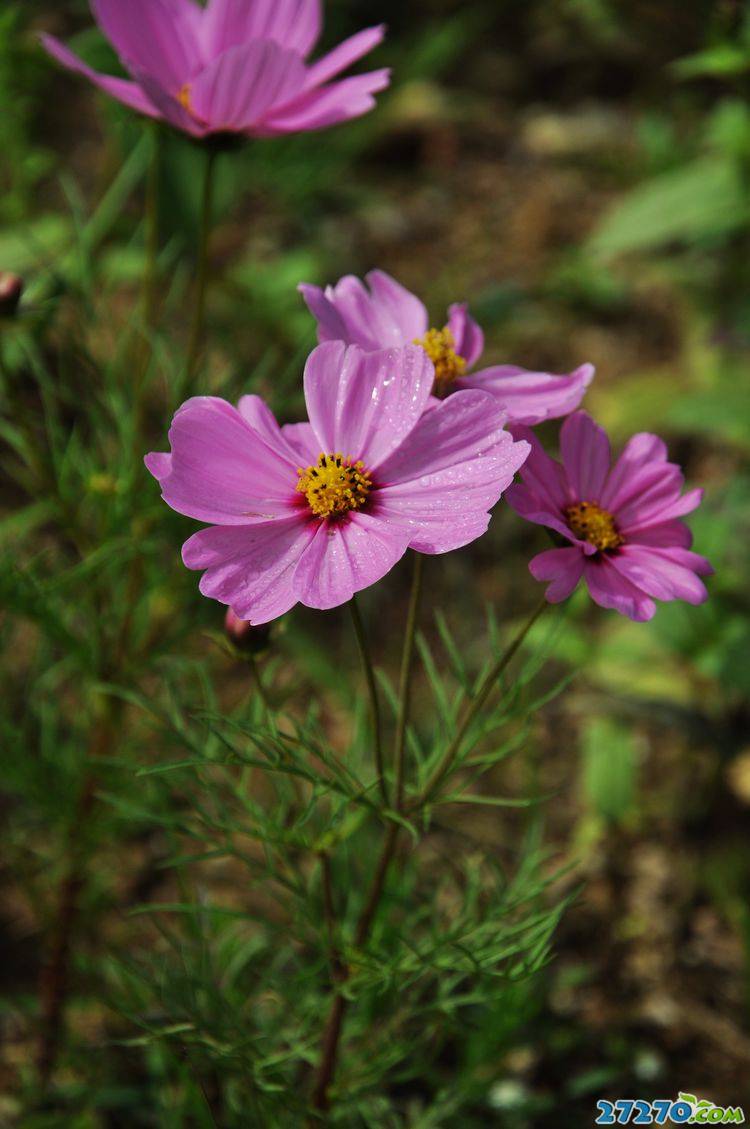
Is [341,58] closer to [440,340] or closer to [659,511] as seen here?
[440,340]

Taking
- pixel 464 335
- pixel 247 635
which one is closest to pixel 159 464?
pixel 247 635

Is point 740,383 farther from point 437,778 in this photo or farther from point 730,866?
point 437,778

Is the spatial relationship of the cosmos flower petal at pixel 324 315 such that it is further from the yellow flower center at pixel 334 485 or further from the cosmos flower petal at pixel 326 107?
the cosmos flower petal at pixel 326 107

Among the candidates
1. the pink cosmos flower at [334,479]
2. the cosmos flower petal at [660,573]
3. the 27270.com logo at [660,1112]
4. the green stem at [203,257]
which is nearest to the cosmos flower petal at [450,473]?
the pink cosmos flower at [334,479]

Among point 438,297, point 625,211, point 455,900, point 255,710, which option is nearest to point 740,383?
point 625,211

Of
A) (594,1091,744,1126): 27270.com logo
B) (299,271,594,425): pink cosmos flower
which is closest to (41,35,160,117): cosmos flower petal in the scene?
(299,271,594,425): pink cosmos flower

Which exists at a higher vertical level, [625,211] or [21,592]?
[625,211]
